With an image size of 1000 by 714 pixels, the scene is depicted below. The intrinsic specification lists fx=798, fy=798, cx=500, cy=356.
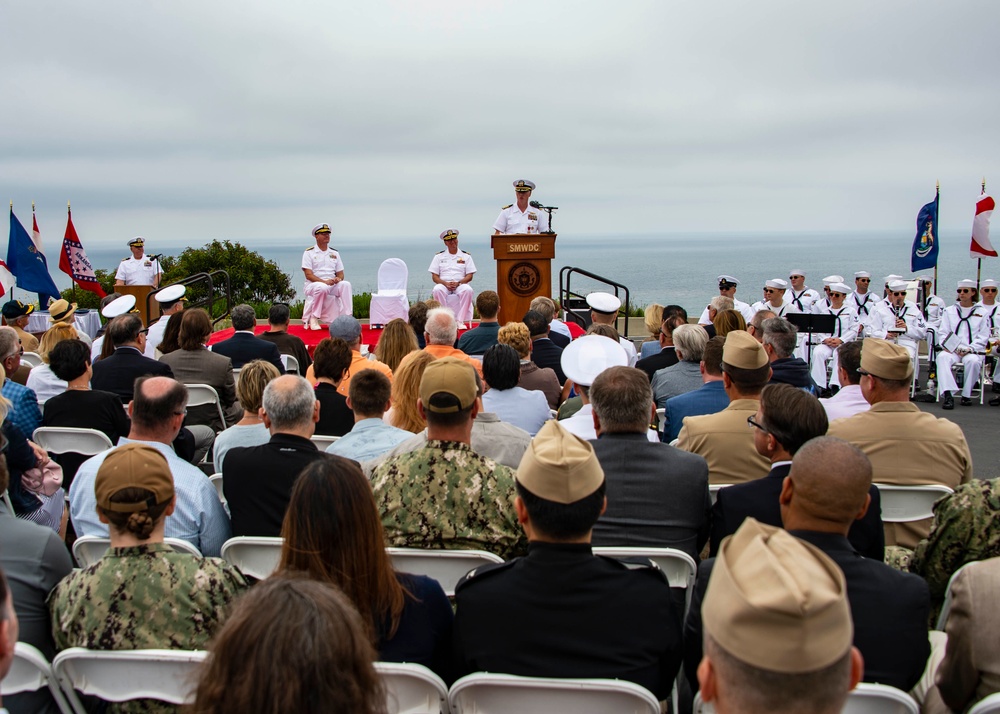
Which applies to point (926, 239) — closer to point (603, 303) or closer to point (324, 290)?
point (603, 303)

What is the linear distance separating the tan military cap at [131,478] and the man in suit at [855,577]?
1.61 meters

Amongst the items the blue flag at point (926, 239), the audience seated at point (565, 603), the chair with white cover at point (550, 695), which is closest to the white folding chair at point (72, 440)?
the audience seated at point (565, 603)

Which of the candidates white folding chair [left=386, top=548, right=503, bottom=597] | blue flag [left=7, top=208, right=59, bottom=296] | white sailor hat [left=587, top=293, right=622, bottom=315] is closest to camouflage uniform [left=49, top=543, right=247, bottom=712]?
white folding chair [left=386, top=548, right=503, bottom=597]

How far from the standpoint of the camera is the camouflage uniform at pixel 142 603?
2.19m

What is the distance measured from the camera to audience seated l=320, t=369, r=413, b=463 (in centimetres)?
379

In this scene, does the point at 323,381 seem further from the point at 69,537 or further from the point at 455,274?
the point at 455,274

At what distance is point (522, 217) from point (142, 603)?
9.92 m

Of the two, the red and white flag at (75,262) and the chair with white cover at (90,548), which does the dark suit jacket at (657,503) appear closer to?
the chair with white cover at (90,548)

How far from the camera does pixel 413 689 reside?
2148mm

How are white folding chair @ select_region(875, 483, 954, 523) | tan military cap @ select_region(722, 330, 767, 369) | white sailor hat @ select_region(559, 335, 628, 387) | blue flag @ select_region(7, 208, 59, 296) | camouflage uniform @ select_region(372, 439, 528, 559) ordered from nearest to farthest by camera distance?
1. camouflage uniform @ select_region(372, 439, 528, 559)
2. white folding chair @ select_region(875, 483, 954, 523)
3. tan military cap @ select_region(722, 330, 767, 369)
4. white sailor hat @ select_region(559, 335, 628, 387)
5. blue flag @ select_region(7, 208, 59, 296)

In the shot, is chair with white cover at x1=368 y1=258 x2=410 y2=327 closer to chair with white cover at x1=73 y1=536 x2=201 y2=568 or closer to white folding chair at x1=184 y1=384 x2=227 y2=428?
white folding chair at x1=184 y1=384 x2=227 y2=428

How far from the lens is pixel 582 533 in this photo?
2.19 meters

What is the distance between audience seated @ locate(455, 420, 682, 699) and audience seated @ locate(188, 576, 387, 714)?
887 mm

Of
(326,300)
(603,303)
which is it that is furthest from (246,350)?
(326,300)
